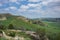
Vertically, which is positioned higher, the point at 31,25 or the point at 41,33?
the point at 31,25

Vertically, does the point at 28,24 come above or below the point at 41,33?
above

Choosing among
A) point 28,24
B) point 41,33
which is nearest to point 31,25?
point 28,24

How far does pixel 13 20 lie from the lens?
2.55 metres

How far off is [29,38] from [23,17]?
0.43 metres

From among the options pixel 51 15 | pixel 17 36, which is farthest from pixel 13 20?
pixel 51 15

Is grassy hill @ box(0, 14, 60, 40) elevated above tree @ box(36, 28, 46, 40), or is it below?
above

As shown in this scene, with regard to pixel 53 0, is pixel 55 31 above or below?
below

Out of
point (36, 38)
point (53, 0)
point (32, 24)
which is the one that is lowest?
point (36, 38)

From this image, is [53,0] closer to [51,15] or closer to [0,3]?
[51,15]

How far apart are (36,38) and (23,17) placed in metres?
0.48

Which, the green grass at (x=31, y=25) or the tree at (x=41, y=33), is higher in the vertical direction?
the green grass at (x=31, y=25)

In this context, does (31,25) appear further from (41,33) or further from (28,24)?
(41,33)

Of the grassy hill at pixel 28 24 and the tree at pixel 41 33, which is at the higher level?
the grassy hill at pixel 28 24

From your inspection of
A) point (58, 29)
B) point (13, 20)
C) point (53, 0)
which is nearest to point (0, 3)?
point (13, 20)
